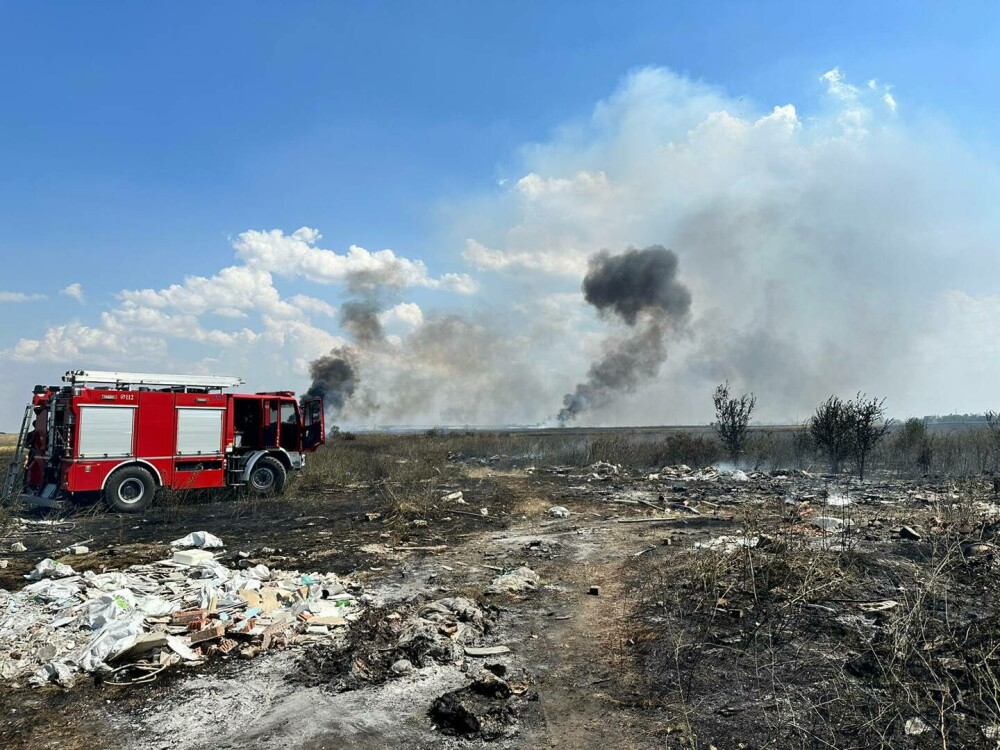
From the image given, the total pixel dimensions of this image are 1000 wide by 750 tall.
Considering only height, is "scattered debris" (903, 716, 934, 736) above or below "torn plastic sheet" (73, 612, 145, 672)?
above

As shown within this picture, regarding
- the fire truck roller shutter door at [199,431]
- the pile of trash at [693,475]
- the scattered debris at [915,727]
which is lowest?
the pile of trash at [693,475]

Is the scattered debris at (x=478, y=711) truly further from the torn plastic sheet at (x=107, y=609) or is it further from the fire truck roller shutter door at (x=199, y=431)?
the fire truck roller shutter door at (x=199, y=431)

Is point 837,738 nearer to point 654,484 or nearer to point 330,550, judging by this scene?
point 330,550

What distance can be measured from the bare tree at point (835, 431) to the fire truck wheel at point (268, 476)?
17.0 m

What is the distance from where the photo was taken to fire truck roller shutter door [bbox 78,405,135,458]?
1206 centimetres

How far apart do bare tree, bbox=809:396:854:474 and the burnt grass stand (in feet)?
43.2

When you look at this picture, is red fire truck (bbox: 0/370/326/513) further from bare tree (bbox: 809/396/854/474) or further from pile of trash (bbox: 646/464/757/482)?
bare tree (bbox: 809/396/854/474)

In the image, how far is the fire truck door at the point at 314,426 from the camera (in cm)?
1647

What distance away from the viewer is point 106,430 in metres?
12.4

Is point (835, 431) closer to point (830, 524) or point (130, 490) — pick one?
point (830, 524)

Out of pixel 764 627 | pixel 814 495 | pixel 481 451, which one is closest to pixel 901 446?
pixel 814 495

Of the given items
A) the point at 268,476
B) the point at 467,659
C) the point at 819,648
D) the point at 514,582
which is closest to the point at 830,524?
the point at 819,648

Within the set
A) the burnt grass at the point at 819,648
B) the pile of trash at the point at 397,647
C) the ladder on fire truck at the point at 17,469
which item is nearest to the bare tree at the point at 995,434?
the burnt grass at the point at 819,648

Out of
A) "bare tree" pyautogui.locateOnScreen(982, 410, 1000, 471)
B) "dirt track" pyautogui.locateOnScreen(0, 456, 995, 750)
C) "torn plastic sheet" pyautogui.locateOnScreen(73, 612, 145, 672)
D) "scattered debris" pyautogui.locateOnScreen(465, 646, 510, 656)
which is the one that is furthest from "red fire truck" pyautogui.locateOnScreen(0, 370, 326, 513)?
"bare tree" pyautogui.locateOnScreen(982, 410, 1000, 471)
